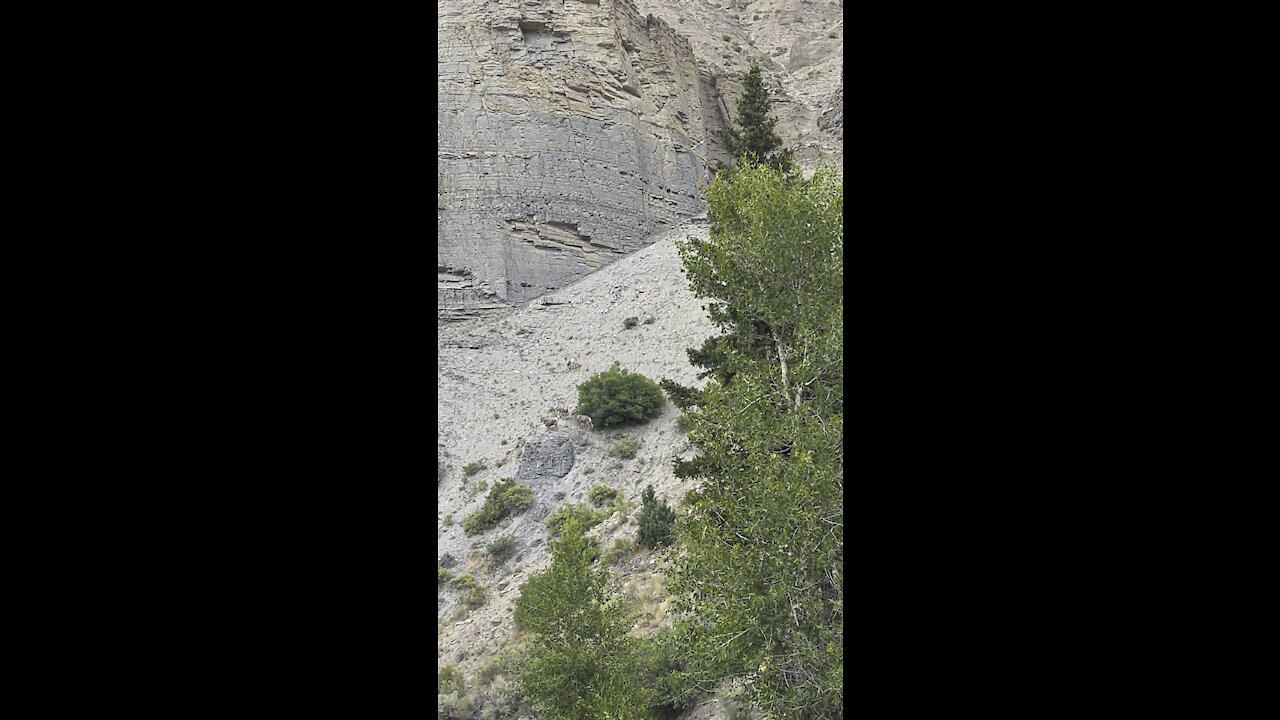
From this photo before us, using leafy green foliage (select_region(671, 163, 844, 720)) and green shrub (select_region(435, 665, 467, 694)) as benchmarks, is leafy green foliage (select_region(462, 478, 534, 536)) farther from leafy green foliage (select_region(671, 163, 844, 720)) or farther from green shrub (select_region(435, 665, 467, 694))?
leafy green foliage (select_region(671, 163, 844, 720))

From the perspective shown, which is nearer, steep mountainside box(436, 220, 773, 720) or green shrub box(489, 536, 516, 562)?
steep mountainside box(436, 220, 773, 720)

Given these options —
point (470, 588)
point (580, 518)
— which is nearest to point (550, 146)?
point (580, 518)

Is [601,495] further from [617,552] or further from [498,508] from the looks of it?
[617,552]

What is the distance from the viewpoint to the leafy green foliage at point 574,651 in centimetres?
1622

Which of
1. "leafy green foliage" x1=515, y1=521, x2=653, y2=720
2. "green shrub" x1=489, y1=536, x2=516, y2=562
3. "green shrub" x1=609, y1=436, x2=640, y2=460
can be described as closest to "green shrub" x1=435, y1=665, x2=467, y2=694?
"leafy green foliage" x1=515, y1=521, x2=653, y2=720

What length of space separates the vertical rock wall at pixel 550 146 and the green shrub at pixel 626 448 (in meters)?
12.1

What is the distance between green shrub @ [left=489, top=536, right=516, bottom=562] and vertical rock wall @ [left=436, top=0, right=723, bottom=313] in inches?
559

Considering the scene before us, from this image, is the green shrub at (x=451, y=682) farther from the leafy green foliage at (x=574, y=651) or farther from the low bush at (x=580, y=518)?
the low bush at (x=580, y=518)

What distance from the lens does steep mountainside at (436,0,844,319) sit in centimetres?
4238

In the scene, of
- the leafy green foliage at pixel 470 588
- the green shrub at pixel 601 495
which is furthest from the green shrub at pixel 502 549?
the green shrub at pixel 601 495

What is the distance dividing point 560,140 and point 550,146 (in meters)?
0.52

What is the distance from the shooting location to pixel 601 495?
2900cm
